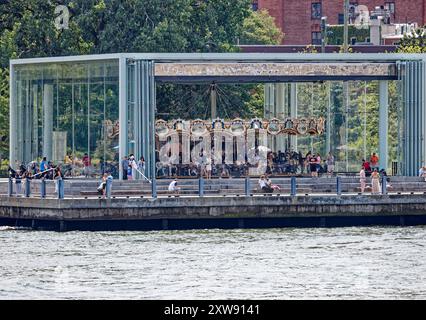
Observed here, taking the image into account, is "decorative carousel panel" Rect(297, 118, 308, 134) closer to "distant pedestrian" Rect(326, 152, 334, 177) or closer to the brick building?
"distant pedestrian" Rect(326, 152, 334, 177)

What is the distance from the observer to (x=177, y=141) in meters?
80.7

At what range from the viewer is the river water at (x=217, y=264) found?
173 ft

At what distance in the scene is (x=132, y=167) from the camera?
7700 cm

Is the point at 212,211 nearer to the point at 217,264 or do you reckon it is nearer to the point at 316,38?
the point at 217,264

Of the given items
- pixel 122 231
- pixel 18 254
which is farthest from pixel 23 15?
pixel 18 254

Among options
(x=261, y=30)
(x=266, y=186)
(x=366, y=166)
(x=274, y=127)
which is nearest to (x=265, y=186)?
(x=266, y=186)

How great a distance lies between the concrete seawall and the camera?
71000mm

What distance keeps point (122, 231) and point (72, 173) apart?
9998 mm

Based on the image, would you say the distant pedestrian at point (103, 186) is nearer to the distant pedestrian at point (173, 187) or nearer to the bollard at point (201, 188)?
the distant pedestrian at point (173, 187)

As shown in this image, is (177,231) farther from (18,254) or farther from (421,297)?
(421,297)

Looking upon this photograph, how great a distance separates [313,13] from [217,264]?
99.0m

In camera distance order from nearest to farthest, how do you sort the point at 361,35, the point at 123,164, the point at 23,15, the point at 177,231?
the point at 177,231 → the point at 123,164 → the point at 23,15 → the point at 361,35

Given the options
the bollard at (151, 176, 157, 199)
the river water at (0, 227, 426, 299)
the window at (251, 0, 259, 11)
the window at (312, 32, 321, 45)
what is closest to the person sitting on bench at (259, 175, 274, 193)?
the river water at (0, 227, 426, 299)

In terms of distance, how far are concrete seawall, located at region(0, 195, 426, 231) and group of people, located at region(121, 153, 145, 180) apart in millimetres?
5692
